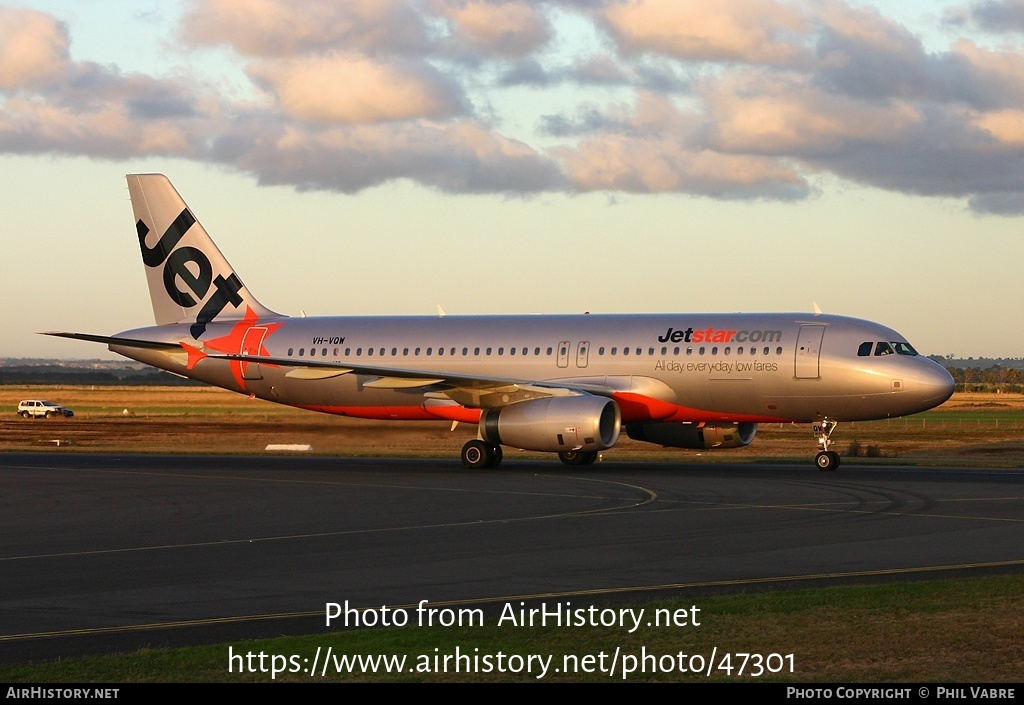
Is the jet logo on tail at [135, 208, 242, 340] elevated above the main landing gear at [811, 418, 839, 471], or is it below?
above

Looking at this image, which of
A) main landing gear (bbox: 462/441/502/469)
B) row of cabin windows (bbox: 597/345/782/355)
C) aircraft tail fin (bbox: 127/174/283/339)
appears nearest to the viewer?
row of cabin windows (bbox: 597/345/782/355)

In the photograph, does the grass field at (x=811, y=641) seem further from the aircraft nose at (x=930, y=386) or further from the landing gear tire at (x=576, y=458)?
the landing gear tire at (x=576, y=458)

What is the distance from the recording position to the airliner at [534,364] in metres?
35.4

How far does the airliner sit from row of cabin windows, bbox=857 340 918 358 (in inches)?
1.1

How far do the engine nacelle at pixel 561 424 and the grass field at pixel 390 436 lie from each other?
7349mm

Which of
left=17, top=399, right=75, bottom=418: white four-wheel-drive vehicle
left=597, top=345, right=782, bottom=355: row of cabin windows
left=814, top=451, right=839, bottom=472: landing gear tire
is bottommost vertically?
left=17, top=399, right=75, bottom=418: white four-wheel-drive vehicle

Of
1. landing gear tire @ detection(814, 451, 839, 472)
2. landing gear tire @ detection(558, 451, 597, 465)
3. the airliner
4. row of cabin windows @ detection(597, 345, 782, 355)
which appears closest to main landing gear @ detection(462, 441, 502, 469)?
the airliner

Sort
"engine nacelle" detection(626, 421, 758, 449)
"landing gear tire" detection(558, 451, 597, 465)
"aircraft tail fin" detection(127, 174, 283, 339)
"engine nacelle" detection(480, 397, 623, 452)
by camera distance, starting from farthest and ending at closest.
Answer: "aircraft tail fin" detection(127, 174, 283, 339) < "landing gear tire" detection(558, 451, 597, 465) < "engine nacelle" detection(626, 421, 758, 449) < "engine nacelle" detection(480, 397, 623, 452)

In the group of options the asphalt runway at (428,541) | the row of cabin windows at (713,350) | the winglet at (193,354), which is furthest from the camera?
the winglet at (193,354)

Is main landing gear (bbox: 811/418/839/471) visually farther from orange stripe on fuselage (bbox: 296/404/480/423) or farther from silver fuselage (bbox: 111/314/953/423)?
orange stripe on fuselage (bbox: 296/404/480/423)

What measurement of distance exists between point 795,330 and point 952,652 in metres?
26.0

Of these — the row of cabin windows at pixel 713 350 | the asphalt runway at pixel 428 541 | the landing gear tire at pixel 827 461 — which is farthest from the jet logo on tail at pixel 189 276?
the landing gear tire at pixel 827 461

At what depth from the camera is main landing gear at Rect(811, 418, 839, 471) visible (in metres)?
35.4
